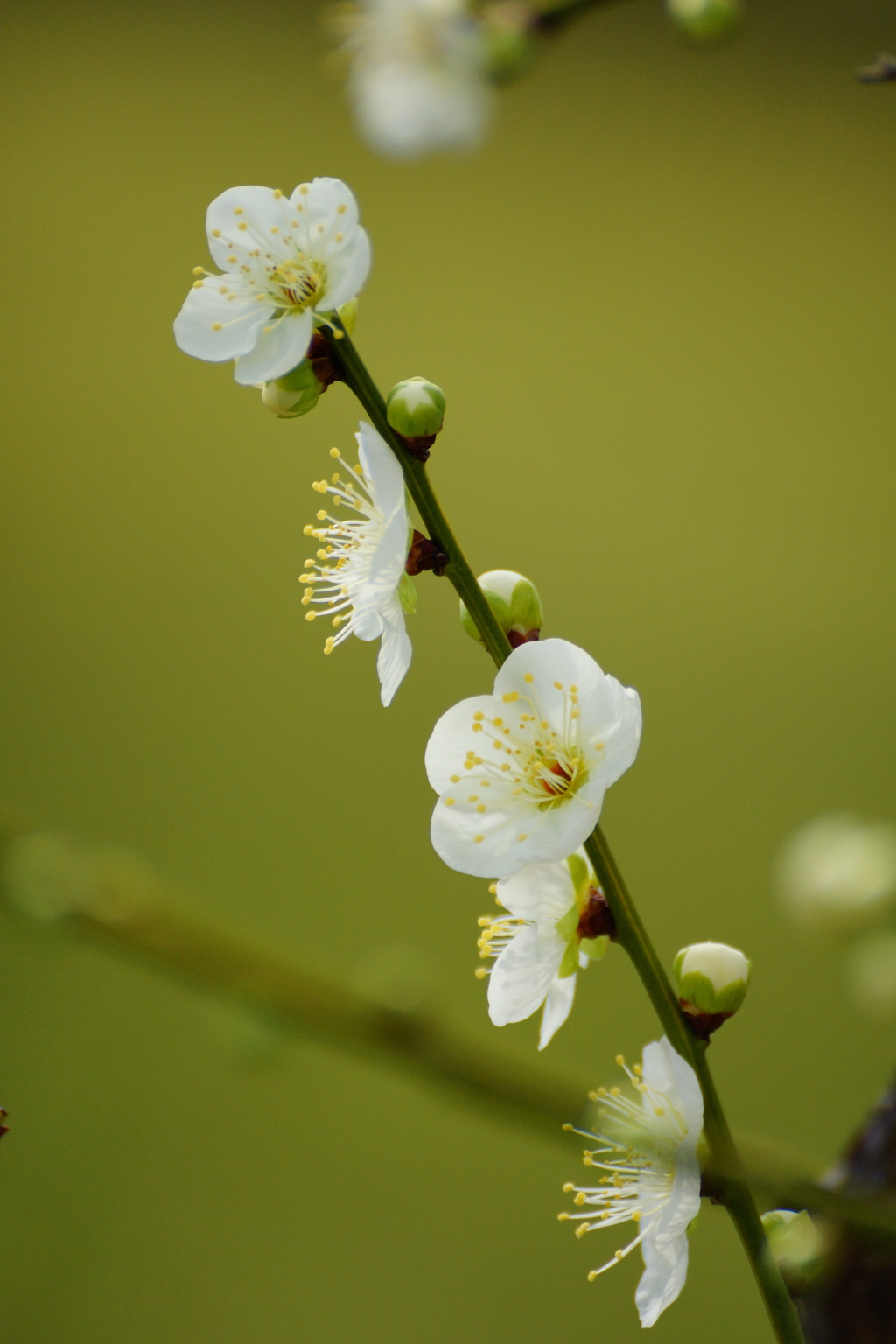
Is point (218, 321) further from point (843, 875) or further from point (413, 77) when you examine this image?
point (413, 77)

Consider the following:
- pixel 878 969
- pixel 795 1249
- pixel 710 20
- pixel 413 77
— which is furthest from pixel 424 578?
pixel 795 1249

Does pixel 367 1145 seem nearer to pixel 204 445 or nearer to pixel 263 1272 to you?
pixel 263 1272

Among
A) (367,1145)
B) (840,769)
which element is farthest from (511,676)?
(840,769)

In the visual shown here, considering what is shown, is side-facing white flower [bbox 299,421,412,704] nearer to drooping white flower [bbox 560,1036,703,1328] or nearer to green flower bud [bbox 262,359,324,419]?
green flower bud [bbox 262,359,324,419]

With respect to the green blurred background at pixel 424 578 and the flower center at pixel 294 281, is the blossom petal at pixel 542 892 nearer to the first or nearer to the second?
the flower center at pixel 294 281

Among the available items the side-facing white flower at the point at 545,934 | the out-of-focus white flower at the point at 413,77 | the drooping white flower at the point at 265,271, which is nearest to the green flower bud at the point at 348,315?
the drooping white flower at the point at 265,271

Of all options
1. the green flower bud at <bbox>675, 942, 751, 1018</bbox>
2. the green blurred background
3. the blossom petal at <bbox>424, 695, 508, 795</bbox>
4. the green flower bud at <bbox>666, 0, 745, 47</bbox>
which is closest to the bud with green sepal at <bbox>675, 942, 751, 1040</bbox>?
the green flower bud at <bbox>675, 942, 751, 1018</bbox>
